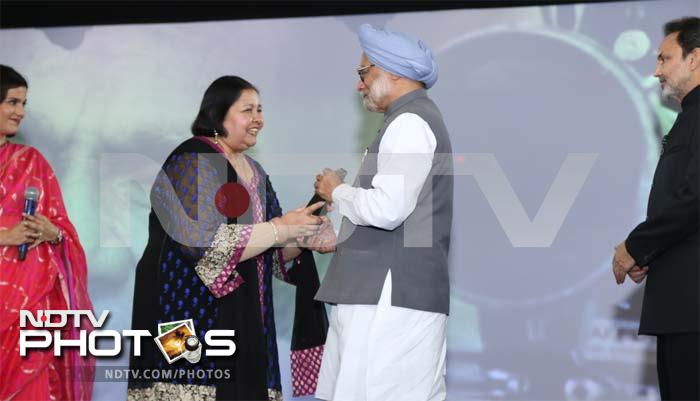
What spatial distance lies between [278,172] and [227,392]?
1.50 m

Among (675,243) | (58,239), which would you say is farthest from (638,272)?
(58,239)

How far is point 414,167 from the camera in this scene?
2.81 m

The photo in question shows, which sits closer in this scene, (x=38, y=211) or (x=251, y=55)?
(x=38, y=211)

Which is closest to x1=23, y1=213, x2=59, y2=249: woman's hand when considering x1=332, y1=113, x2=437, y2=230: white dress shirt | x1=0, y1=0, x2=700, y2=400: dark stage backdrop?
x1=0, y1=0, x2=700, y2=400: dark stage backdrop

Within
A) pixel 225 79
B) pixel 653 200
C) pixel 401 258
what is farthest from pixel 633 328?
pixel 225 79

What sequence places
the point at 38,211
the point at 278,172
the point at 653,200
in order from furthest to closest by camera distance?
the point at 278,172 < the point at 38,211 < the point at 653,200

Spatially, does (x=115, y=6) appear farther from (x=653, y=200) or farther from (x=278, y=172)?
(x=653, y=200)

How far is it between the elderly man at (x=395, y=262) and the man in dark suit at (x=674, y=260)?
2.17 feet

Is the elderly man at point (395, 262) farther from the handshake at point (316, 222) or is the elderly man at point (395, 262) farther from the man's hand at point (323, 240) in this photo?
the man's hand at point (323, 240)

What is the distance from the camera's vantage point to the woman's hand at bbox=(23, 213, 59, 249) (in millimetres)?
3701

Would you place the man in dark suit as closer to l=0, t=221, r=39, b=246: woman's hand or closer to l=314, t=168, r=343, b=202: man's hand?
l=314, t=168, r=343, b=202: man's hand

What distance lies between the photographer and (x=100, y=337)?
13.9 feet

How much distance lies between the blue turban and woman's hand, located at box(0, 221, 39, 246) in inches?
65.2

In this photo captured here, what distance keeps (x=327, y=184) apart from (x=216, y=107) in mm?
679
